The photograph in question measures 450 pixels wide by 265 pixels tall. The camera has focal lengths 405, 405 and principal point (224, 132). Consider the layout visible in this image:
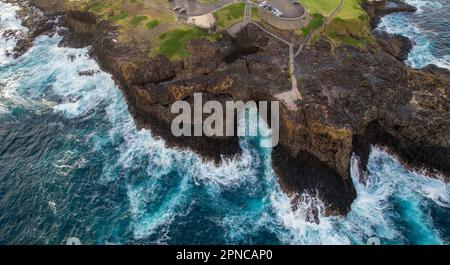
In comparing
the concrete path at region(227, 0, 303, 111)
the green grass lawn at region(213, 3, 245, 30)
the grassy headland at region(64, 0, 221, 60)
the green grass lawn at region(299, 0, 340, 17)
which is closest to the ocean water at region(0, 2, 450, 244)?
the concrete path at region(227, 0, 303, 111)

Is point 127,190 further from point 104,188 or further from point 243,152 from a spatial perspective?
point 243,152

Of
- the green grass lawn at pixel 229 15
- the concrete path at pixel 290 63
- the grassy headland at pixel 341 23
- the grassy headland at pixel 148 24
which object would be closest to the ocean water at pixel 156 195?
the concrete path at pixel 290 63

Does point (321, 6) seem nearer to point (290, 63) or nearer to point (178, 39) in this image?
point (290, 63)

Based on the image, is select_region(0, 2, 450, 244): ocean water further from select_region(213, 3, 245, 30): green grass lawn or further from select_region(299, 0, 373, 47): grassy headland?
select_region(213, 3, 245, 30): green grass lawn

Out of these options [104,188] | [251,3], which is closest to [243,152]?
[104,188]

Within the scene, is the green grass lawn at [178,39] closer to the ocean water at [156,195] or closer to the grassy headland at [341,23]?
the ocean water at [156,195]

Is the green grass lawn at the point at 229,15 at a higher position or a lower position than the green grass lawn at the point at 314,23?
higher

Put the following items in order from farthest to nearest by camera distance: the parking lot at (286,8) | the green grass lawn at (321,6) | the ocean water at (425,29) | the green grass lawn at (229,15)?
the green grass lawn at (321,6)
the ocean water at (425,29)
the parking lot at (286,8)
the green grass lawn at (229,15)

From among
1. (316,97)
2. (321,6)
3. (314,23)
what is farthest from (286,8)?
(316,97)
